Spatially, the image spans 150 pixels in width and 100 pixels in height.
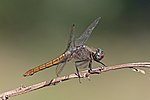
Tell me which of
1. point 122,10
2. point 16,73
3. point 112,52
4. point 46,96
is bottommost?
point 46,96

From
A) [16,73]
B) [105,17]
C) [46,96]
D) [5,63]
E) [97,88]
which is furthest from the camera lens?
[105,17]

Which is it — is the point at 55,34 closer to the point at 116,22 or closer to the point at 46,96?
the point at 116,22

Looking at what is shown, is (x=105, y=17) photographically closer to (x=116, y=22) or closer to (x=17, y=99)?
(x=116, y=22)

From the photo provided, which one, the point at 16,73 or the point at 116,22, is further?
the point at 116,22

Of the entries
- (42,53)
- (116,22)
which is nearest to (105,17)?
(116,22)

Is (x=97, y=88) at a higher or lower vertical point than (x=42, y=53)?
lower

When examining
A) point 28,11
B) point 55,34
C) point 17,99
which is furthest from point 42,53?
point 17,99

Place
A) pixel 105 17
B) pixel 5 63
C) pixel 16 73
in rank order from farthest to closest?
pixel 105 17
pixel 5 63
pixel 16 73
